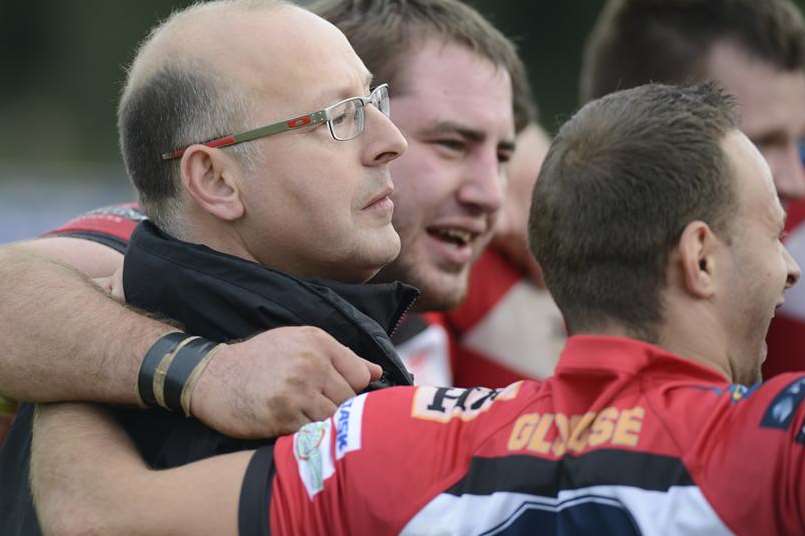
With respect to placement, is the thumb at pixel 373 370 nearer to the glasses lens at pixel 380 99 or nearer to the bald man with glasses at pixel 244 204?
the bald man with glasses at pixel 244 204

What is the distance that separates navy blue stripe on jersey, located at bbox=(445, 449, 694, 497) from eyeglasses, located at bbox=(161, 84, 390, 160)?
30.6 inches

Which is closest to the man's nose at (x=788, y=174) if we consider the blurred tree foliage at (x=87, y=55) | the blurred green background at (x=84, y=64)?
the blurred green background at (x=84, y=64)

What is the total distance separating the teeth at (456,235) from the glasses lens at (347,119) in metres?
0.99

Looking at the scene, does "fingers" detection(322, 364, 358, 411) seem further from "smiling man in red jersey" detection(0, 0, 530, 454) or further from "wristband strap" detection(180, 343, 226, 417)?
"smiling man in red jersey" detection(0, 0, 530, 454)

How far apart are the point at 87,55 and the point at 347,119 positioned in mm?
15666

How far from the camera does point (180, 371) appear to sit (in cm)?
229

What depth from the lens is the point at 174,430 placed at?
7.80 ft

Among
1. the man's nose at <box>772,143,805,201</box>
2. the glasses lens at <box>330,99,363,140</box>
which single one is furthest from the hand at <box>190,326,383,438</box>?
the man's nose at <box>772,143,805,201</box>

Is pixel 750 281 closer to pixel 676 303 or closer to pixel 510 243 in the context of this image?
pixel 676 303

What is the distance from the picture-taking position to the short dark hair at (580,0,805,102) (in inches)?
184

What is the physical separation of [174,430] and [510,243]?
307cm

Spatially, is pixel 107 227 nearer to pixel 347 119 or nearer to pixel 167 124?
pixel 167 124

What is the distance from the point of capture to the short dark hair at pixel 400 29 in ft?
11.4

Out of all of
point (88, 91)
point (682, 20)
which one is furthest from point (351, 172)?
point (88, 91)
